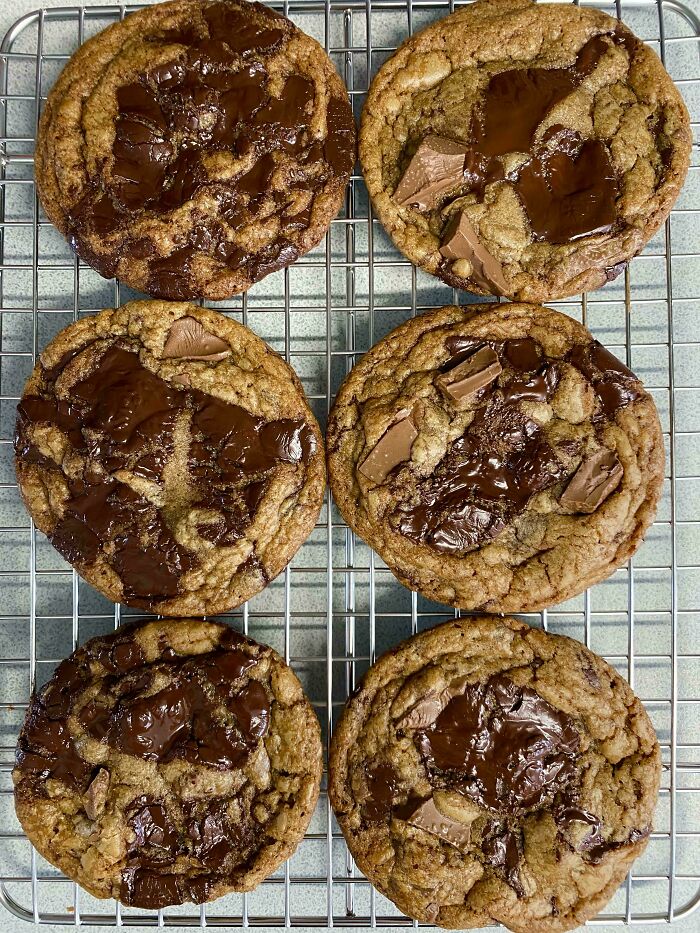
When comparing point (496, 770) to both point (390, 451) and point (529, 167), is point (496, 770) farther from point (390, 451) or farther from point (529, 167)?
point (529, 167)

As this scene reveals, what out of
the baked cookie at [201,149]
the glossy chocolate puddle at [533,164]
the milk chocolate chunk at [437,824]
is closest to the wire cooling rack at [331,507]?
the baked cookie at [201,149]

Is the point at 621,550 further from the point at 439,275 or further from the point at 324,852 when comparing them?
the point at 324,852

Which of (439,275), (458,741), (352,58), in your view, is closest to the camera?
(458,741)

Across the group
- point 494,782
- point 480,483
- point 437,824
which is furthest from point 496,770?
point 480,483

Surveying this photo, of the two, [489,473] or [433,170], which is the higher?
[433,170]

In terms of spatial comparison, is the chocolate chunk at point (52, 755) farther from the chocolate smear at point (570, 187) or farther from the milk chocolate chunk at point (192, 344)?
the chocolate smear at point (570, 187)

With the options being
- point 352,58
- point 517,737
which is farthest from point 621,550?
point 352,58
